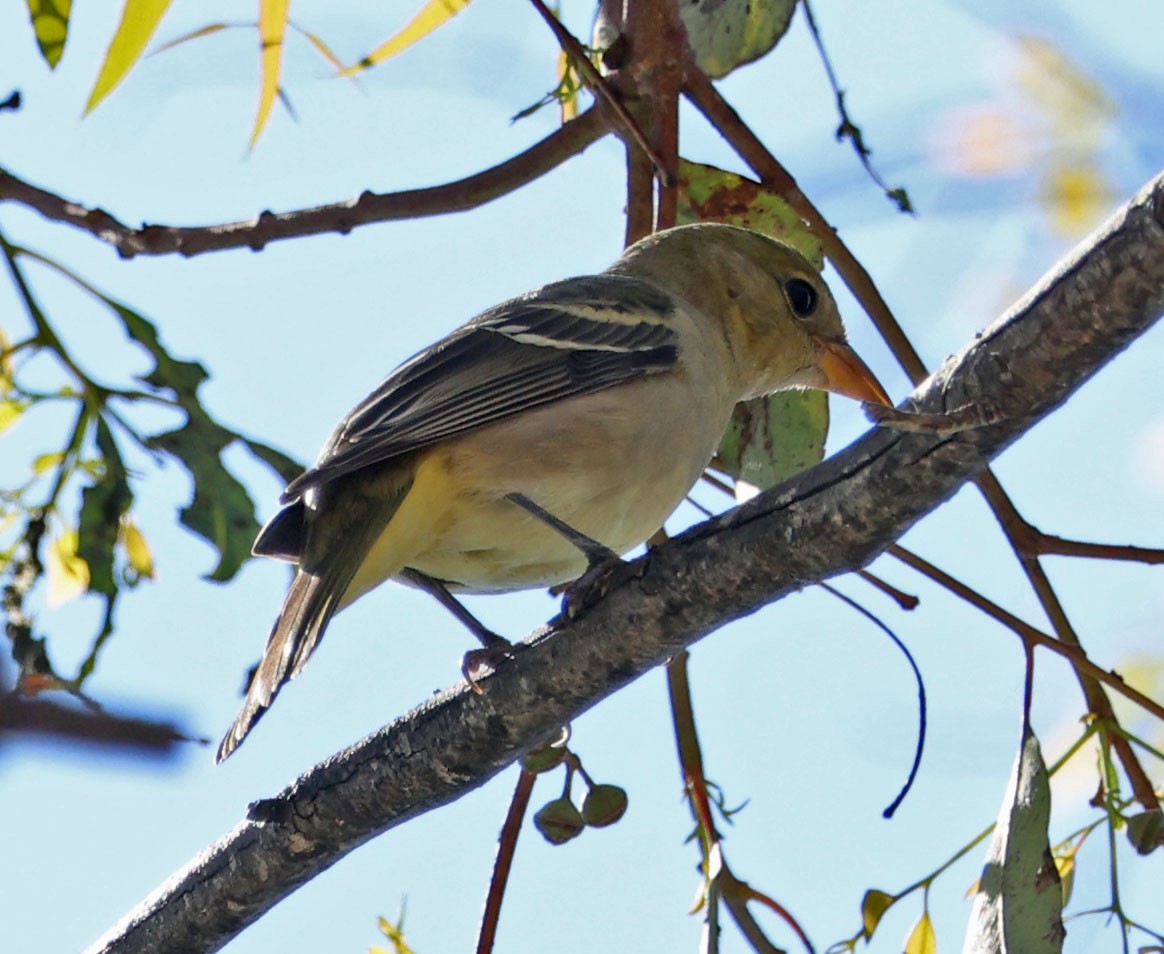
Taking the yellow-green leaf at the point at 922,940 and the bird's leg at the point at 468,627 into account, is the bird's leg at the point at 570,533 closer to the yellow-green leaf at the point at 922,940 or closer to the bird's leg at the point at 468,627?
the bird's leg at the point at 468,627

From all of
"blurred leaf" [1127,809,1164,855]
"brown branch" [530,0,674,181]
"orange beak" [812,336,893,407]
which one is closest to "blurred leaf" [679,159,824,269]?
"brown branch" [530,0,674,181]

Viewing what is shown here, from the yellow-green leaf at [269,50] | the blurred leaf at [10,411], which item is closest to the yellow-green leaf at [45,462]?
the blurred leaf at [10,411]

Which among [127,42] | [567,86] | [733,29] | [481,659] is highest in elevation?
[733,29]

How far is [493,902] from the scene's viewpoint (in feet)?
8.77

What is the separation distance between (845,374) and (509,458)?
45.2 inches

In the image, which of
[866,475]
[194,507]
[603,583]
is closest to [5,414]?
[194,507]

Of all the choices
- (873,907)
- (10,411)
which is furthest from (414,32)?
(873,907)

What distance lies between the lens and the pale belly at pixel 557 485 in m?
3.05

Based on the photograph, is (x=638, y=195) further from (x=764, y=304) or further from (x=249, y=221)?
(x=249, y=221)

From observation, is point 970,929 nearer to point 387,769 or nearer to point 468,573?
point 387,769

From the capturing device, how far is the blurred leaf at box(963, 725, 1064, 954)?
2.40 m

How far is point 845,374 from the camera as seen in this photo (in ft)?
12.4

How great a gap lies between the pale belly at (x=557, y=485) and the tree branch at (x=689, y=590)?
0.62 m

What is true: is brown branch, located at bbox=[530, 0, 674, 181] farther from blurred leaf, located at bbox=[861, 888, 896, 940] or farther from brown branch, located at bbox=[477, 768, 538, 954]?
blurred leaf, located at bbox=[861, 888, 896, 940]
